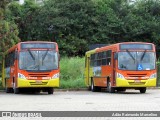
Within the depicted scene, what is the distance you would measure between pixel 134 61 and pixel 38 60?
572cm

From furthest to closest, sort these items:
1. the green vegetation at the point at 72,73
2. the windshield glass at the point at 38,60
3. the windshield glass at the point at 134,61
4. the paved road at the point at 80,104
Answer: the green vegetation at the point at 72,73
the windshield glass at the point at 134,61
the windshield glass at the point at 38,60
the paved road at the point at 80,104

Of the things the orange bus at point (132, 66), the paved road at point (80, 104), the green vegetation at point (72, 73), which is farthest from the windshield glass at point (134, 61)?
the green vegetation at point (72, 73)

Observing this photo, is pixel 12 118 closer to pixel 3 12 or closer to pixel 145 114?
pixel 145 114

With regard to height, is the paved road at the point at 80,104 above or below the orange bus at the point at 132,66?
below

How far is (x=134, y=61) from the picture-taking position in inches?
1176

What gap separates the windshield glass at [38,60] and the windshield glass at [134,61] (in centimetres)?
394

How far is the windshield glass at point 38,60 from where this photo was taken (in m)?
29.6

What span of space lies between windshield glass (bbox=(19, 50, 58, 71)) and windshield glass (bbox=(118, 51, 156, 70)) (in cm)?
394

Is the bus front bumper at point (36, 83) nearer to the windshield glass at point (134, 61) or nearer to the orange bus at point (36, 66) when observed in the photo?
the orange bus at point (36, 66)

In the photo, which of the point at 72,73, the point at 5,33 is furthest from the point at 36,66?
the point at 72,73

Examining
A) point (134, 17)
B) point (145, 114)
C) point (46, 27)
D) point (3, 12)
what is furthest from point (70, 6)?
point (145, 114)

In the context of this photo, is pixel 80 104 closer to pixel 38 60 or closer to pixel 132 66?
Result: pixel 38 60

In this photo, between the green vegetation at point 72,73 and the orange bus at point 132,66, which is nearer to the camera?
the orange bus at point 132,66

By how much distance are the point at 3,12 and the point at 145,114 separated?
2146cm
